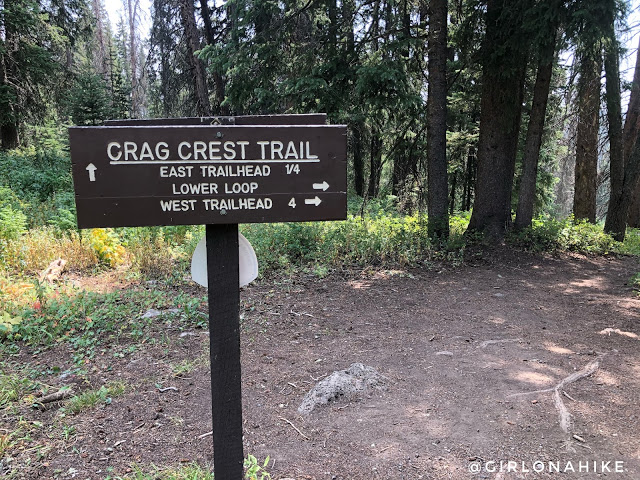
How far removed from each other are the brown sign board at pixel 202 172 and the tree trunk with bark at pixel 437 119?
6.60 meters

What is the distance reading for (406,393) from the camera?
3.53 meters

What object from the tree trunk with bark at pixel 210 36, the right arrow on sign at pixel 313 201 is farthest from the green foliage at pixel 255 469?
the tree trunk with bark at pixel 210 36

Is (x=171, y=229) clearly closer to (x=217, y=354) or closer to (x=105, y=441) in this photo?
(x=105, y=441)

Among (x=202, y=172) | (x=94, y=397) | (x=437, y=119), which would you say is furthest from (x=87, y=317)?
(x=437, y=119)

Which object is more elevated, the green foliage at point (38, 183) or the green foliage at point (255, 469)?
the green foliage at point (38, 183)

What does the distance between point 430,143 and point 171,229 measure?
5430 millimetres

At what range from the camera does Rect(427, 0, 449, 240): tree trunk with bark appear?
304 inches

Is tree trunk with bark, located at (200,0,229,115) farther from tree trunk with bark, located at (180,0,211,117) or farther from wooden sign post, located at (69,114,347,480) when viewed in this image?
wooden sign post, located at (69,114,347,480)

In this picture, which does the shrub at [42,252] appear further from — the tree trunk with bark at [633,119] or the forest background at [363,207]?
the tree trunk with bark at [633,119]

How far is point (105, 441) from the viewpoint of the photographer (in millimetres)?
2971

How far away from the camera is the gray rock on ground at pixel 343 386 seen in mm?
3432

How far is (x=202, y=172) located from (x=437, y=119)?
6.93 meters

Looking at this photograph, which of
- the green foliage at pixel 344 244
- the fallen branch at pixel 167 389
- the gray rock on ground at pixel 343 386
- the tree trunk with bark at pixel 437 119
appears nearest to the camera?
the gray rock on ground at pixel 343 386

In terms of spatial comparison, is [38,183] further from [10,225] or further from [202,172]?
[202,172]
